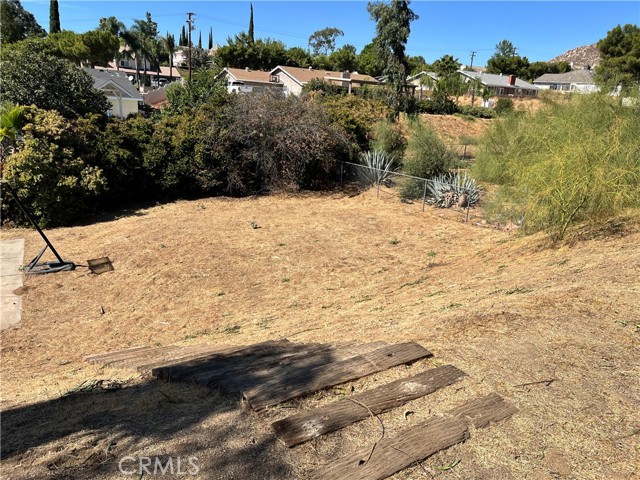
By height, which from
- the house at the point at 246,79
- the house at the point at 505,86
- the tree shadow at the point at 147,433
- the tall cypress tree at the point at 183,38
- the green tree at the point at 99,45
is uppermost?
the tall cypress tree at the point at 183,38

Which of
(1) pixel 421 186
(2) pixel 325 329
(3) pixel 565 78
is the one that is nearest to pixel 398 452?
(2) pixel 325 329

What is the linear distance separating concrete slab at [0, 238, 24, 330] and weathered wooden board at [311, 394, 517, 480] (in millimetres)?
7542

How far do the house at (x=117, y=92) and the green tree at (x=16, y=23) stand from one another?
31524mm

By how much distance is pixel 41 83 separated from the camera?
17.6 metres

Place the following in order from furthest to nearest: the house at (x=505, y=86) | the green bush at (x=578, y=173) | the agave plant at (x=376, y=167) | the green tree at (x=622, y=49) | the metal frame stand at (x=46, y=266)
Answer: the house at (x=505, y=86) → the green tree at (x=622, y=49) → the agave plant at (x=376, y=167) → the metal frame stand at (x=46, y=266) → the green bush at (x=578, y=173)

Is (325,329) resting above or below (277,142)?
below

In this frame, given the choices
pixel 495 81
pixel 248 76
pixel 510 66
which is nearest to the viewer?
pixel 248 76

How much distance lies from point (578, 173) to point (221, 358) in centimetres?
709

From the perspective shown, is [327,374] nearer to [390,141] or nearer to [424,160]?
[424,160]

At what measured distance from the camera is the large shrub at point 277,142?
17578 millimetres

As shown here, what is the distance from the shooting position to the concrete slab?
8116mm

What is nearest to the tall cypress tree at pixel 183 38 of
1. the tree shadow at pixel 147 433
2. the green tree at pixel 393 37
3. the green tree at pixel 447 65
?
the green tree at pixel 447 65

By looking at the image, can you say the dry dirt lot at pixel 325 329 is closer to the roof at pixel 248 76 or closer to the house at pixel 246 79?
the house at pixel 246 79

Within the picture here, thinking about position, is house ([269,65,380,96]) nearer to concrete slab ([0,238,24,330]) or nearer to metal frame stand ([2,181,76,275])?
concrete slab ([0,238,24,330])
